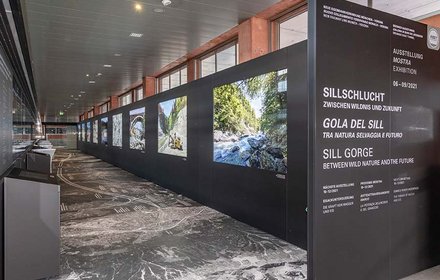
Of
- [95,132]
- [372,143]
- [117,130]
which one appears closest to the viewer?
[372,143]

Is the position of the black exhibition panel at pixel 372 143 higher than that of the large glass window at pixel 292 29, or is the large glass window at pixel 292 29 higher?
the large glass window at pixel 292 29

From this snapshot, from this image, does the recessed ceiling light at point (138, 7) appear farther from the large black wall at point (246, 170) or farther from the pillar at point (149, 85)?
the pillar at point (149, 85)

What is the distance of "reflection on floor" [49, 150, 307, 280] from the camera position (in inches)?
132

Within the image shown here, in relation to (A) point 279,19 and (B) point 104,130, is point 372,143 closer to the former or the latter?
(A) point 279,19

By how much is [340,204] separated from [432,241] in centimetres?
159

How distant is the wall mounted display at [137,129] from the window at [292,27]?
5511 millimetres

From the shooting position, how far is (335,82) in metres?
2.35

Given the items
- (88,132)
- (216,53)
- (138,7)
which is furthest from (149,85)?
(88,132)

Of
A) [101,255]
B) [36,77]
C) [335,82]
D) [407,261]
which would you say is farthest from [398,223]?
[36,77]

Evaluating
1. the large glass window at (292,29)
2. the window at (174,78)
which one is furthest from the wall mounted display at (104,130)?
the large glass window at (292,29)

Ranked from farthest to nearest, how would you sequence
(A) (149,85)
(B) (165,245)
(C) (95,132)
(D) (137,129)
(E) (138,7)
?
1. (C) (95,132)
2. (A) (149,85)
3. (D) (137,129)
4. (E) (138,7)
5. (B) (165,245)

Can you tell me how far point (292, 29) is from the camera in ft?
20.2

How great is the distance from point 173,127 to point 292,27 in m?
3.65

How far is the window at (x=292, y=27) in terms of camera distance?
5848mm
